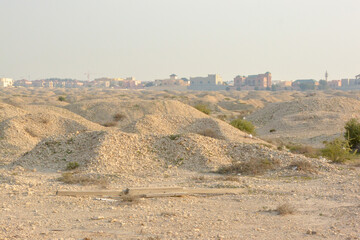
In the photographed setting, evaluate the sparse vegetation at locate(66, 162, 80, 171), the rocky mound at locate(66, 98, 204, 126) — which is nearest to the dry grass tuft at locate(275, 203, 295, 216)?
the sparse vegetation at locate(66, 162, 80, 171)

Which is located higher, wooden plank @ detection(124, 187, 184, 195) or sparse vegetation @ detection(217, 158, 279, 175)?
wooden plank @ detection(124, 187, 184, 195)

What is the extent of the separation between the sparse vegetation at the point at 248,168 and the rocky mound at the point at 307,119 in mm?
10567

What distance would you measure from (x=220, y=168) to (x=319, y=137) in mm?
14114

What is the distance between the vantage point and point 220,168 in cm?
1414

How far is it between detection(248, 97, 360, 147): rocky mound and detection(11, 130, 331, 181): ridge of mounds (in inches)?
383

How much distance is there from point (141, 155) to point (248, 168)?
11.6ft

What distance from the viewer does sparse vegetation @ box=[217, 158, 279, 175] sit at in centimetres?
1383

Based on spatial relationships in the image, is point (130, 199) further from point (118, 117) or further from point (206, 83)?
point (206, 83)

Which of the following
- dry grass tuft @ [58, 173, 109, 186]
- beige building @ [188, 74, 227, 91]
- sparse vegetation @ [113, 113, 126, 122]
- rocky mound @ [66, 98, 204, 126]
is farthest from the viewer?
beige building @ [188, 74, 227, 91]

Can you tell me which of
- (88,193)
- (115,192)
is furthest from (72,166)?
(115,192)

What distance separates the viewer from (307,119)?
109 feet

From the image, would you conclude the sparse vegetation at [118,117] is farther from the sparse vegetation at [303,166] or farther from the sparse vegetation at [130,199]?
the sparse vegetation at [130,199]

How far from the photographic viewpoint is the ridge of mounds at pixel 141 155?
14.0 meters

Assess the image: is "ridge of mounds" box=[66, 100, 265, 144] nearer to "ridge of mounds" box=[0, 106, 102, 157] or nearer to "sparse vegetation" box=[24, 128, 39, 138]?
"ridge of mounds" box=[0, 106, 102, 157]
